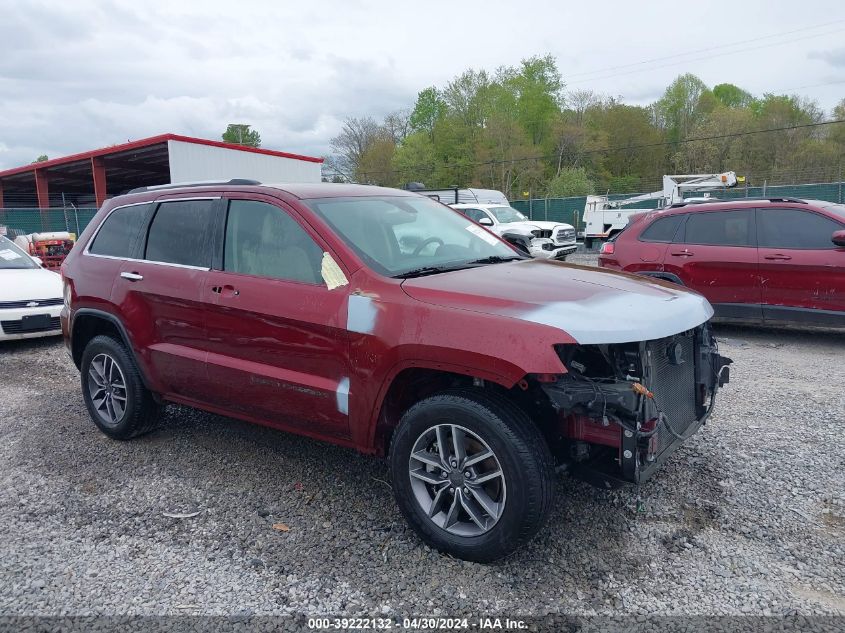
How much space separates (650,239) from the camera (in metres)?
8.39

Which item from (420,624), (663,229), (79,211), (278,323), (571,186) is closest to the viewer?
(420,624)

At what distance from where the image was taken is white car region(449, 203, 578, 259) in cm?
1728

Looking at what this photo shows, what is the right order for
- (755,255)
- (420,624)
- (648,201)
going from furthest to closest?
(648,201) → (755,255) → (420,624)

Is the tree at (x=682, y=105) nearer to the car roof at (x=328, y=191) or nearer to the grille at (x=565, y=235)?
the grille at (x=565, y=235)

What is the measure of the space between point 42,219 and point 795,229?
1045 inches

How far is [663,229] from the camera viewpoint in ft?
27.3

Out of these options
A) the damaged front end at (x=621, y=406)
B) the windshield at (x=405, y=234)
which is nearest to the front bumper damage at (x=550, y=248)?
the windshield at (x=405, y=234)

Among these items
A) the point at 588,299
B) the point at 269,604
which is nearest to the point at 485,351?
the point at 588,299

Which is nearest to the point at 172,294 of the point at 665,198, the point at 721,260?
the point at 721,260

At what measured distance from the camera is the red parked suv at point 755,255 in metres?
7.04

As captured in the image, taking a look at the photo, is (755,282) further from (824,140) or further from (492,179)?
(492,179)

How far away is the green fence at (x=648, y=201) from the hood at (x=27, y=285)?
20.7 metres

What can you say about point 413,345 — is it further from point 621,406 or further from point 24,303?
point 24,303

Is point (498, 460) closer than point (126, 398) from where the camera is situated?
Yes
